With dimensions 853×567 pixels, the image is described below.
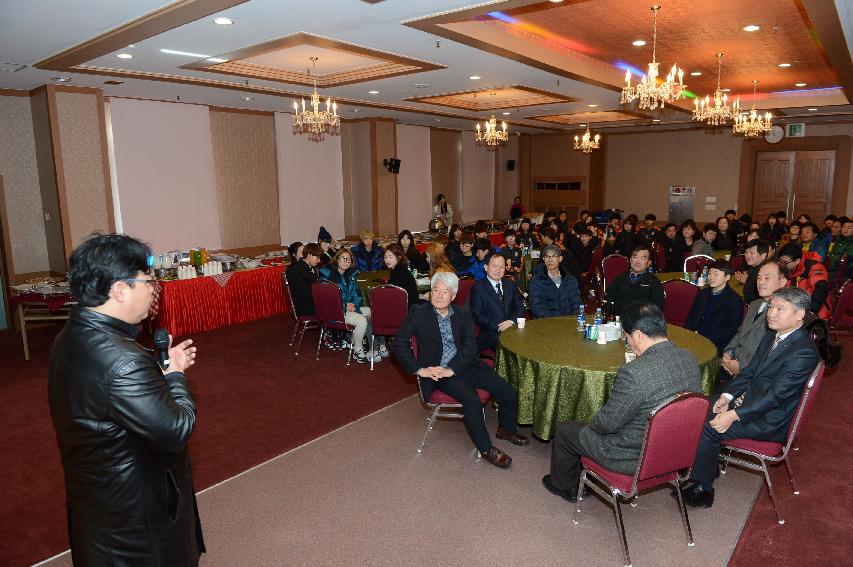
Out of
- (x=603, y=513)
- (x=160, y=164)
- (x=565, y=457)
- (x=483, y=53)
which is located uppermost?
(x=483, y=53)

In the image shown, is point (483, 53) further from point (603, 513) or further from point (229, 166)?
point (229, 166)

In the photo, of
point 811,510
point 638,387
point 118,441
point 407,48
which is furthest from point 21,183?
point 811,510

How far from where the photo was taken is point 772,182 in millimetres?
15477

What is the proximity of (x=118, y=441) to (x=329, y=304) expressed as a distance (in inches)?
178

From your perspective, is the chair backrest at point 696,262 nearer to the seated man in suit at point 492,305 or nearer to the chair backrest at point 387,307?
the seated man in suit at point 492,305

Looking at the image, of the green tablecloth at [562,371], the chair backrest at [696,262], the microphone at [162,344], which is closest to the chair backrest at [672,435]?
the green tablecloth at [562,371]

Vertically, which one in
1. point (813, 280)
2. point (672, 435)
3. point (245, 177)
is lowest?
point (672, 435)

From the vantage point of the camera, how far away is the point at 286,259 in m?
9.03

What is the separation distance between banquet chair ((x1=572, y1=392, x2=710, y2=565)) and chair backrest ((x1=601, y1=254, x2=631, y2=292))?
5094 mm

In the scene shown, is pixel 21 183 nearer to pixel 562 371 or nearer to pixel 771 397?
pixel 562 371

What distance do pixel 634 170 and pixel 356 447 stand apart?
1538 cm

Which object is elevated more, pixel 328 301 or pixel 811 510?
pixel 328 301

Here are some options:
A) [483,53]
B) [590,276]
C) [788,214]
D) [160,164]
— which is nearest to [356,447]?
[483,53]

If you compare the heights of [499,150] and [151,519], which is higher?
[499,150]
